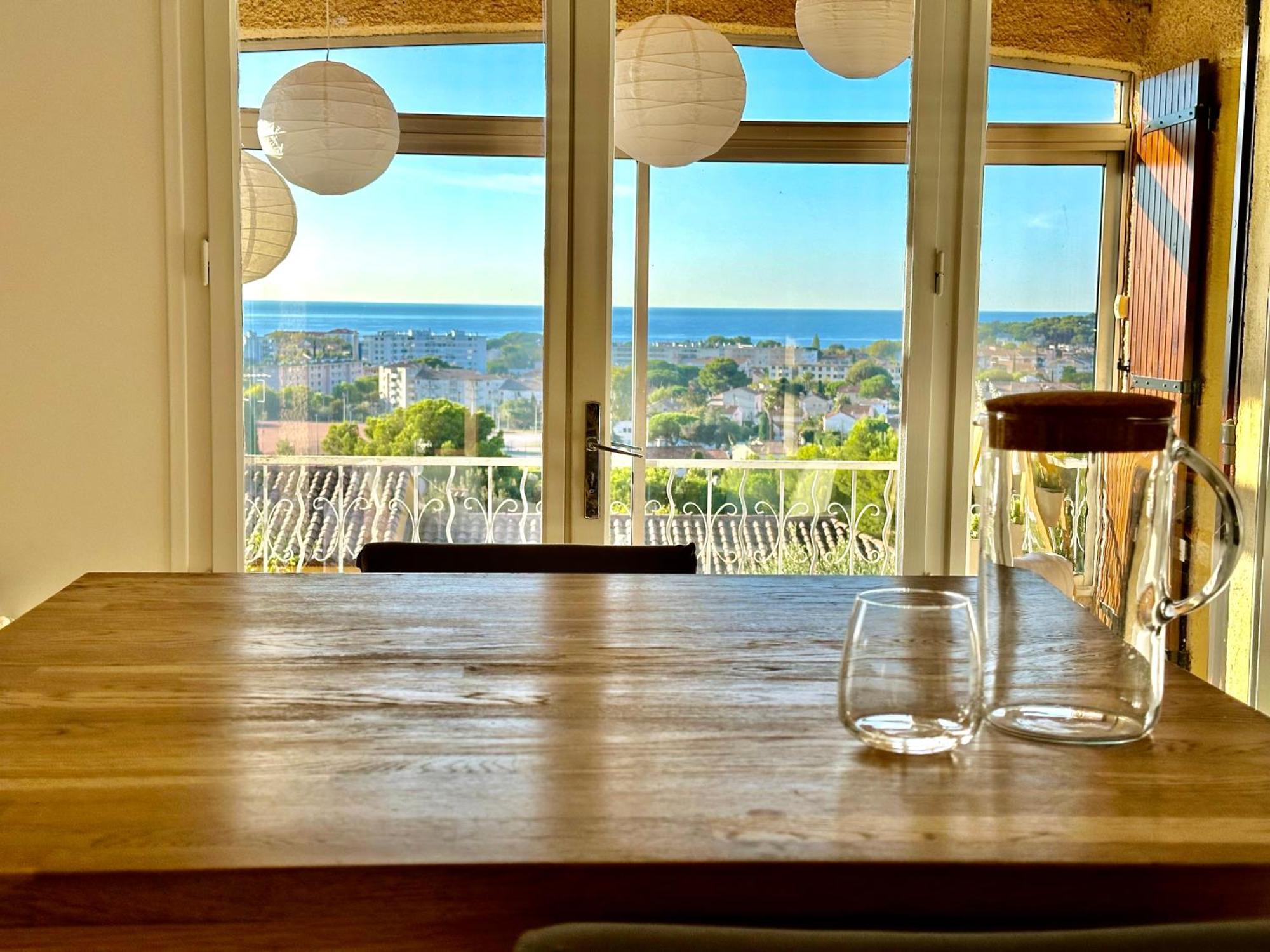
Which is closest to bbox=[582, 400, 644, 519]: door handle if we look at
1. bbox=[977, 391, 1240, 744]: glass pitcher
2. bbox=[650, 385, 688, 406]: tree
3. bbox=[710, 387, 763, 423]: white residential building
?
bbox=[650, 385, 688, 406]: tree

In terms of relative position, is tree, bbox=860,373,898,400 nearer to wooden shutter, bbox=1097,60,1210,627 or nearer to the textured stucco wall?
wooden shutter, bbox=1097,60,1210,627

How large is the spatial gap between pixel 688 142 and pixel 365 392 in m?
1.08

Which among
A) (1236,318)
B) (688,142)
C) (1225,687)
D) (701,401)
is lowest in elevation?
(1225,687)

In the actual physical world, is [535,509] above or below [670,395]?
below

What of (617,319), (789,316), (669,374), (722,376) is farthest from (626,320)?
(789,316)

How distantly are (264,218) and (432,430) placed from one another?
70 cm

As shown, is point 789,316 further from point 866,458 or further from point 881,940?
point 881,940

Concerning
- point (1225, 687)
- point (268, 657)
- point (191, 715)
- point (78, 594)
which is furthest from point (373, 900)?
point (1225, 687)

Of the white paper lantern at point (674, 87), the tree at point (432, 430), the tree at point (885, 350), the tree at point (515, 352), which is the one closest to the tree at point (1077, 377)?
the tree at point (885, 350)

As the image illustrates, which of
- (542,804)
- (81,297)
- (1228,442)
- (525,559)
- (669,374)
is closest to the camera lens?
(542,804)

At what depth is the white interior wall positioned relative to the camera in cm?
301

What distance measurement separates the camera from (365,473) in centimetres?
325

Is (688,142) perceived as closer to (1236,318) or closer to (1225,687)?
(1236,318)

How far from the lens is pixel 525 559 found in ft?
6.93
